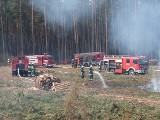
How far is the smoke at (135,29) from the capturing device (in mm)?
43513

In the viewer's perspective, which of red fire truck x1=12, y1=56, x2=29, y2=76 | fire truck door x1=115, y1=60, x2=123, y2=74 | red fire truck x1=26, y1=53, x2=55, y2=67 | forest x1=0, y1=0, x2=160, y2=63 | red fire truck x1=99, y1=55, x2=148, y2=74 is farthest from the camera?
forest x1=0, y1=0, x2=160, y2=63

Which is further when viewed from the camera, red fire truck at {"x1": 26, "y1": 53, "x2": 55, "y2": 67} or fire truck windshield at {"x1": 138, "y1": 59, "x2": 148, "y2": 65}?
red fire truck at {"x1": 26, "y1": 53, "x2": 55, "y2": 67}

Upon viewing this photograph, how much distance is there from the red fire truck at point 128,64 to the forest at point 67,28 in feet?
60.3

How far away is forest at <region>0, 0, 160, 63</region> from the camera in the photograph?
194 ft

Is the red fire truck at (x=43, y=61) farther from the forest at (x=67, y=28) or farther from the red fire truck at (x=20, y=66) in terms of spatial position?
the red fire truck at (x=20, y=66)

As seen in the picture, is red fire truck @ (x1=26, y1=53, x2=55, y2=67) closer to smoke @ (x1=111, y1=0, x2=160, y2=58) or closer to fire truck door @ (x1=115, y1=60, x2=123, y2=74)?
smoke @ (x1=111, y1=0, x2=160, y2=58)

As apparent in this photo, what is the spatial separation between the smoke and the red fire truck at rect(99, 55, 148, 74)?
488 centimetres

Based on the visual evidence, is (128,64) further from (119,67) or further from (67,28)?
(67,28)

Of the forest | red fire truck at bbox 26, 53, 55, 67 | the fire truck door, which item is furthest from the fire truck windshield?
the forest

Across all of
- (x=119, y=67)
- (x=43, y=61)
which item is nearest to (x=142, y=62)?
A: (x=119, y=67)

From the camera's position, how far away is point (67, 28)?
66.8 meters

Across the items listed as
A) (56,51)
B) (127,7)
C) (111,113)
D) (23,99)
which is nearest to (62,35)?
(56,51)

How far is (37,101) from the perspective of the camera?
16.3 m

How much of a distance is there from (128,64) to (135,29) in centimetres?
1327
